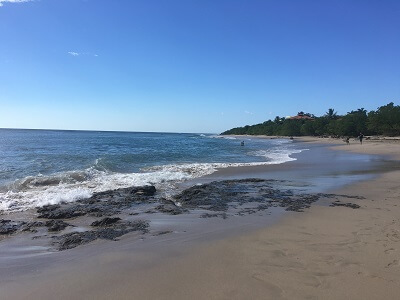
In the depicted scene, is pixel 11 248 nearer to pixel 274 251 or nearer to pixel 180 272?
pixel 180 272

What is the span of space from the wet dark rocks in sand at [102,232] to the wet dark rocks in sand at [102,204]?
1009 mm

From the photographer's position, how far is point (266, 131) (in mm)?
153625

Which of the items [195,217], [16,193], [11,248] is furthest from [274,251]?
[16,193]

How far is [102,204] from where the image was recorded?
393 inches

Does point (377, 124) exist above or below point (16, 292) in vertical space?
above

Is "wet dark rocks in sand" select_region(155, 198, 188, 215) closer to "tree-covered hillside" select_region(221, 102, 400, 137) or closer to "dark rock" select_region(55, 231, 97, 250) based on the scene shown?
"dark rock" select_region(55, 231, 97, 250)

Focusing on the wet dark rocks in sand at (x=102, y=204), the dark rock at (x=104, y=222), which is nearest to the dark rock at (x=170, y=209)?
the wet dark rocks in sand at (x=102, y=204)

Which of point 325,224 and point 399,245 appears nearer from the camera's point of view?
point 399,245

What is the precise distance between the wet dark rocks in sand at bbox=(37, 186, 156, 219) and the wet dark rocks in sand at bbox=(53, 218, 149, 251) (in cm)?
101

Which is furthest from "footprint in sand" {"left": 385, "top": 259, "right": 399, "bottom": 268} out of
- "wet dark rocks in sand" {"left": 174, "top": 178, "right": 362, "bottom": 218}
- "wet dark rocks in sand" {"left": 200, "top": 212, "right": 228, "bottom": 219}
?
"wet dark rocks in sand" {"left": 200, "top": 212, "right": 228, "bottom": 219}

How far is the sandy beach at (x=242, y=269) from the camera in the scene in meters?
4.23

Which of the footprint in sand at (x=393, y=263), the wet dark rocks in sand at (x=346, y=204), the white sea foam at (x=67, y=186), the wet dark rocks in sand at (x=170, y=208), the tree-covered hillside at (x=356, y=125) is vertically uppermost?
the tree-covered hillside at (x=356, y=125)

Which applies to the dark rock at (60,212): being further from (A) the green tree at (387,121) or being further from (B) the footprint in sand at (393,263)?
(A) the green tree at (387,121)

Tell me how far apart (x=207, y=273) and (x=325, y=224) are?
13.1ft
